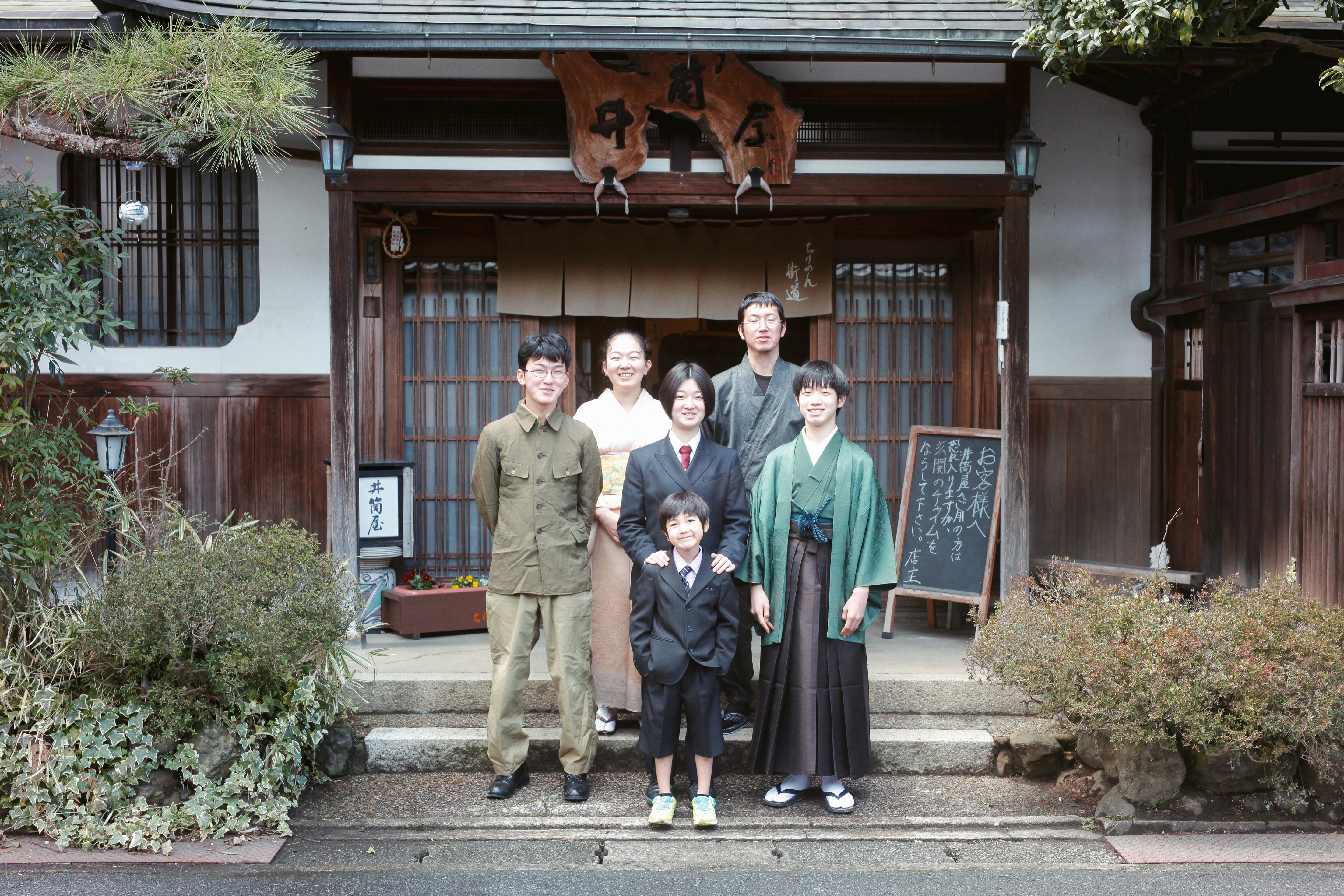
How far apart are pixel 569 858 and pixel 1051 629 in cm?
246

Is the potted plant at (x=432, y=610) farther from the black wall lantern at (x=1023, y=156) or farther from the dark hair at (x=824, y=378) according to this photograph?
the black wall lantern at (x=1023, y=156)

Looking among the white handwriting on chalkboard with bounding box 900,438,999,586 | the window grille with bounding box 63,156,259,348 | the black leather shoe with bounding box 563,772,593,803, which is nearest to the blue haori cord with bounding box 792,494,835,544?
the black leather shoe with bounding box 563,772,593,803

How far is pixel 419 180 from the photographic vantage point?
22.1 feet

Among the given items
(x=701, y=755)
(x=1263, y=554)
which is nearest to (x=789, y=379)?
(x=701, y=755)

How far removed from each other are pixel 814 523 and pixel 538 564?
132 cm

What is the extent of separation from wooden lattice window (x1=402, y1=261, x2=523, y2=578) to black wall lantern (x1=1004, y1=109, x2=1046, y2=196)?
12.1 ft

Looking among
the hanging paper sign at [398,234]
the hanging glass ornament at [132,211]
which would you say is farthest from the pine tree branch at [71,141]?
the hanging paper sign at [398,234]

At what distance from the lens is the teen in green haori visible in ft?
15.9

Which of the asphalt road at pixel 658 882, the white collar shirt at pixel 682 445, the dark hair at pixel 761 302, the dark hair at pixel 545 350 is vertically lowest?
the asphalt road at pixel 658 882

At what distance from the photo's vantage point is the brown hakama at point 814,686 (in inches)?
192

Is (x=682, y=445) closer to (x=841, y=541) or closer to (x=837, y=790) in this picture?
(x=841, y=541)

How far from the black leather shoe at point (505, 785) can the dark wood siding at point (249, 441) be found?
319 cm

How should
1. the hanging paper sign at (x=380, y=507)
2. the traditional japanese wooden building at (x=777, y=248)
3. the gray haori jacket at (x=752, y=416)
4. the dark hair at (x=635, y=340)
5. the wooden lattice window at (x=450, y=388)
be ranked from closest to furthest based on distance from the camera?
the dark hair at (x=635, y=340) < the gray haori jacket at (x=752, y=416) < the traditional japanese wooden building at (x=777, y=248) < the hanging paper sign at (x=380, y=507) < the wooden lattice window at (x=450, y=388)

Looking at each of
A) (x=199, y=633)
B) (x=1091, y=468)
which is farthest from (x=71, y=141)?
(x=1091, y=468)
